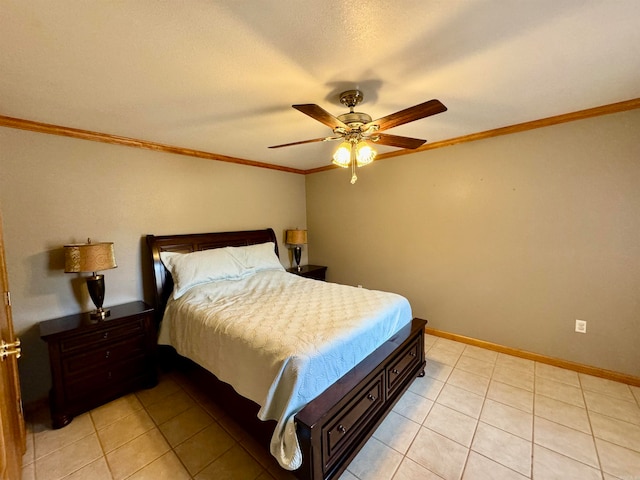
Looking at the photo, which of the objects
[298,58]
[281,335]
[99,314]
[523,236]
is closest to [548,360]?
[523,236]

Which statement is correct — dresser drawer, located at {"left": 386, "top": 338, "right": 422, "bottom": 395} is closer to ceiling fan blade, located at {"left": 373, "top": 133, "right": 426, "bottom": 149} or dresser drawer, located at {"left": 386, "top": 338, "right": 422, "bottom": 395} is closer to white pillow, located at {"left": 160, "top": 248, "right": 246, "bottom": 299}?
ceiling fan blade, located at {"left": 373, "top": 133, "right": 426, "bottom": 149}

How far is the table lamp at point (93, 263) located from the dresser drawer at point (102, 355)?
0.84 ft

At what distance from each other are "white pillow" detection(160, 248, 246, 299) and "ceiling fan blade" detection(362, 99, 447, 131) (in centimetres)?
205

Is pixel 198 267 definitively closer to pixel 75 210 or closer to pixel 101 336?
pixel 101 336

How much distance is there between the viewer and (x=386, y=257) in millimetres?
3617

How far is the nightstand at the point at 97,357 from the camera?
1910 mm

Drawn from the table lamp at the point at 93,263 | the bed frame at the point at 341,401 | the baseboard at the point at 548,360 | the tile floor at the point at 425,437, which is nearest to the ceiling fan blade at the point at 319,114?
the bed frame at the point at 341,401

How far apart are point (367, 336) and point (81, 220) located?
265 cm

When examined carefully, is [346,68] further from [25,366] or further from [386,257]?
[25,366]

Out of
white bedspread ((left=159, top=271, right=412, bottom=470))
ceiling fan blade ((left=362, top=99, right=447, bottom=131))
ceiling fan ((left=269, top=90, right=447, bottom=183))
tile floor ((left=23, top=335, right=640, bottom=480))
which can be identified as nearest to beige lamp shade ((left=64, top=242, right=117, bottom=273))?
white bedspread ((left=159, top=271, right=412, bottom=470))

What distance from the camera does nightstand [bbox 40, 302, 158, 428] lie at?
1.91m

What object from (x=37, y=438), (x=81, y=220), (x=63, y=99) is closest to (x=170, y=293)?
(x=81, y=220)

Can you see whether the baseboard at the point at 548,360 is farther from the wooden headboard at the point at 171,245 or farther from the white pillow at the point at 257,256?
the wooden headboard at the point at 171,245

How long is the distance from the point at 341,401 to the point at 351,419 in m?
0.22
